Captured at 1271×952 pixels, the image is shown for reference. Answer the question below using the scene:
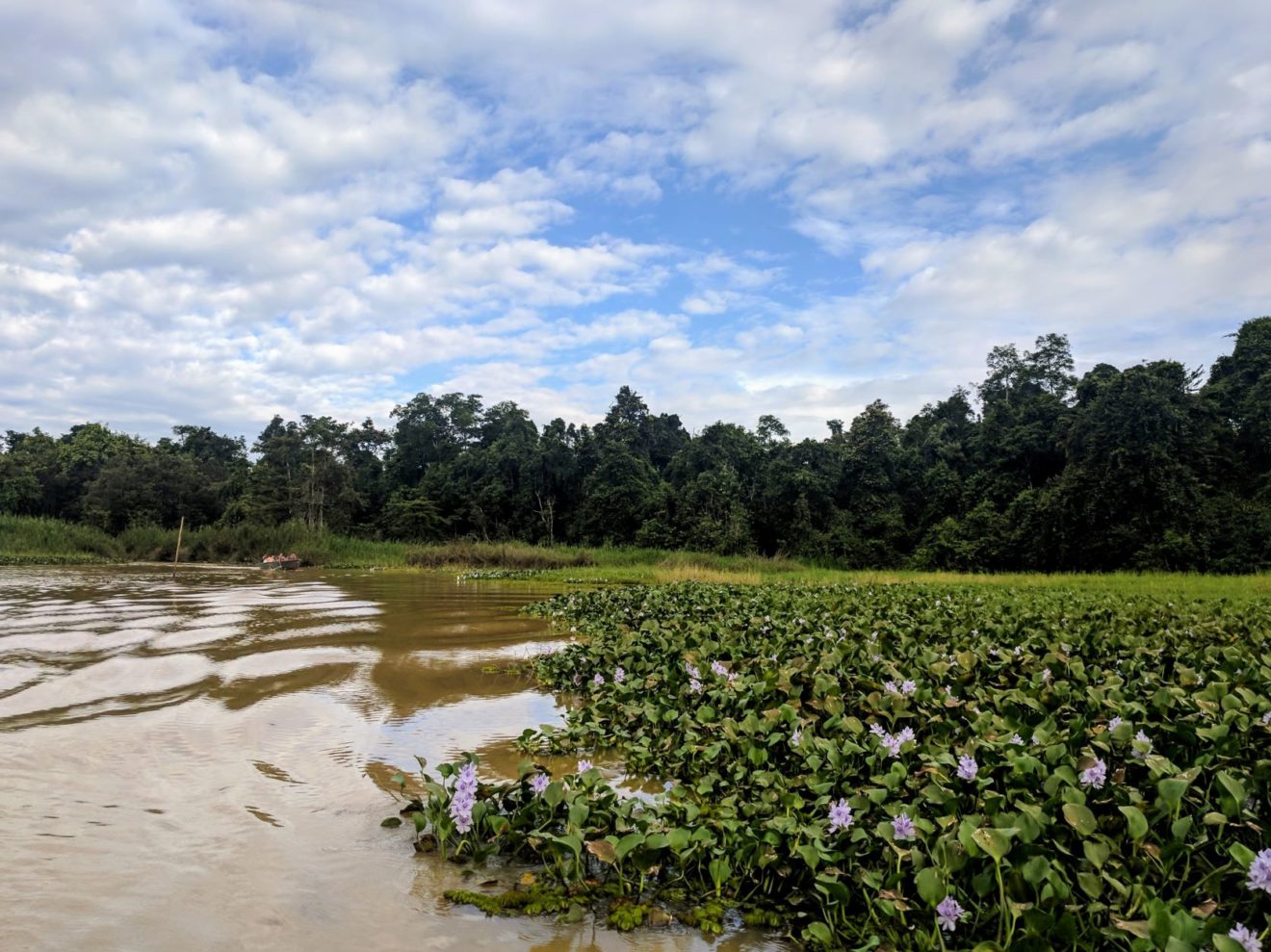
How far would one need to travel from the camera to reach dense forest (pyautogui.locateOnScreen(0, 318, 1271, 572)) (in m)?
24.8

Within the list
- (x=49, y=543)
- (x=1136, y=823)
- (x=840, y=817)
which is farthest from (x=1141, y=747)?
(x=49, y=543)

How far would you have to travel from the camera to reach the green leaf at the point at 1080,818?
238 cm

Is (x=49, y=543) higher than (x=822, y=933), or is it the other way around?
(x=822, y=933)

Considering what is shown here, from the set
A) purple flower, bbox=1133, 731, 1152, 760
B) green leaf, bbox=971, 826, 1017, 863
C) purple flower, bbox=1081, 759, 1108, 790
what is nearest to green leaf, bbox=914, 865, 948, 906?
green leaf, bbox=971, 826, 1017, 863

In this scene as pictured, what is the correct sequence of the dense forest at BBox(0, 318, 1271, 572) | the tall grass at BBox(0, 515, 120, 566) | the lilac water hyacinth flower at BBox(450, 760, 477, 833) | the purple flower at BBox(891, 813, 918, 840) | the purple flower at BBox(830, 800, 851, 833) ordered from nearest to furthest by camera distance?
the purple flower at BBox(891, 813, 918, 840), the purple flower at BBox(830, 800, 851, 833), the lilac water hyacinth flower at BBox(450, 760, 477, 833), the dense forest at BBox(0, 318, 1271, 572), the tall grass at BBox(0, 515, 120, 566)

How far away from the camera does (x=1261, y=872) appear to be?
200 centimetres

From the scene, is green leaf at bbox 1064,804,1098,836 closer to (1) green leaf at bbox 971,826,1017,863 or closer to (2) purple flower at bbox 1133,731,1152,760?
(1) green leaf at bbox 971,826,1017,863

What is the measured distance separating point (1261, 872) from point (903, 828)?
0.96 metres

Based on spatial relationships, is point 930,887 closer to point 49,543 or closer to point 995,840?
point 995,840

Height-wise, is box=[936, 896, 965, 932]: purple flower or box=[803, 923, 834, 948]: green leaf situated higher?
box=[936, 896, 965, 932]: purple flower

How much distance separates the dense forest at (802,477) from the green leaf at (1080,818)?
25.4 meters

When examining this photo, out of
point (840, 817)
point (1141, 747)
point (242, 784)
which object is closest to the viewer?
point (840, 817)

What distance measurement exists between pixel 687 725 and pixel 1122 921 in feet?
8.66

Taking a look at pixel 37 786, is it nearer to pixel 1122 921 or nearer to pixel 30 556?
pixel 1122 921
